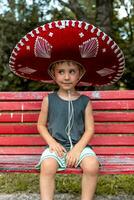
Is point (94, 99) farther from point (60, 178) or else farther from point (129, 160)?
point (60, 178)

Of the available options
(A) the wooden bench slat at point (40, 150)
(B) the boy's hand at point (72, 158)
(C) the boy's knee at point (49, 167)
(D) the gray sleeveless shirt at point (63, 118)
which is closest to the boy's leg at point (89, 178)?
(B) the boy's hand at point (72, 158)

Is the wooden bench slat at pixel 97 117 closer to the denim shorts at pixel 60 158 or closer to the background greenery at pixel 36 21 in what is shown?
the denim shorts at pixel 60 158

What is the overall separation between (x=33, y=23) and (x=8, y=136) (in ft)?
18.1

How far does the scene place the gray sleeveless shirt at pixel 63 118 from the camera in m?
3.95

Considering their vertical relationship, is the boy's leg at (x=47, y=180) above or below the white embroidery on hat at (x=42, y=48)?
below

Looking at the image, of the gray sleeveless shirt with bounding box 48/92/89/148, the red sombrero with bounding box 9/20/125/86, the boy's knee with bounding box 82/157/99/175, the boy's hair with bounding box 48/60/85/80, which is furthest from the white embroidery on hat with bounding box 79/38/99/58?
the boy's knee with bounding box 82/157/99/175

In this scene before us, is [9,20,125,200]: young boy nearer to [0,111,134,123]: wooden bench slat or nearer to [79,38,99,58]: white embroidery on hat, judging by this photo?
[79,38,99,58]: white embroidery on hat

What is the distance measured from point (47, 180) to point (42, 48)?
3.22 ft

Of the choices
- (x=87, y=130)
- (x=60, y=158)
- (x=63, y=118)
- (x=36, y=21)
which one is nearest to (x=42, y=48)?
(x=63, y=118)

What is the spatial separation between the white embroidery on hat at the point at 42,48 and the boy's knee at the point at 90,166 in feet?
2.85

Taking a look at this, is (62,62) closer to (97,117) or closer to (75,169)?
(97,117)

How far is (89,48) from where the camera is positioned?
151 inches

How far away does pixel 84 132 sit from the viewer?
399cm

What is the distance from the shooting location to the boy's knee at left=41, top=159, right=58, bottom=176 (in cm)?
358
